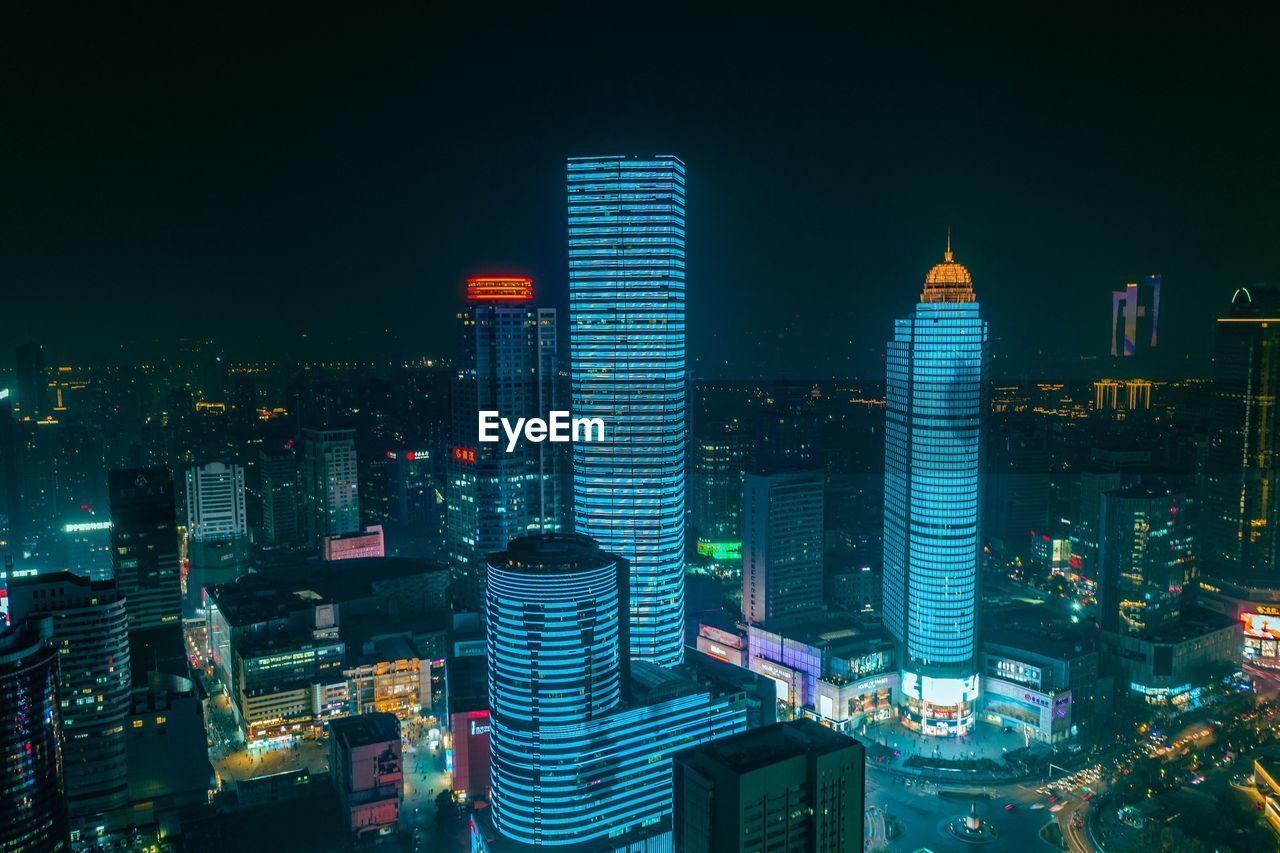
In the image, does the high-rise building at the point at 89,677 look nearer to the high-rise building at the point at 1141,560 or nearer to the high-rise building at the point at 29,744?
the high-rise building at the point at 29,744

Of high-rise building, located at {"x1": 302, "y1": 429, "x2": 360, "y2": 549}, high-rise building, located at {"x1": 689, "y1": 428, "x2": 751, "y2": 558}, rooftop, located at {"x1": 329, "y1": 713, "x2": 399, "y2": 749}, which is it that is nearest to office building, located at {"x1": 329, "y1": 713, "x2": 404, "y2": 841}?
rooftop, located at {"x1": 329, "y1": 713, "x2": 399, "y2": 749}

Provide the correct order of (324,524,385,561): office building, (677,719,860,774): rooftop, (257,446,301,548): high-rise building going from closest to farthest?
(677,719,860,774): rooftop → (324,524,385,561): office building → (257,446,301,548): high-rise building

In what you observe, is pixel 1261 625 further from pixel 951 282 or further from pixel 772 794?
pixel 772 794

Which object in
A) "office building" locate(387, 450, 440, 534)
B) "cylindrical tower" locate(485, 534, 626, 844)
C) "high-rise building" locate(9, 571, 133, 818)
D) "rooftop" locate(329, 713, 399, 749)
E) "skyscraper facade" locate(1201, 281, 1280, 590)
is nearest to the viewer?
"cylindrical tower" locate(485, 534, 626, 844)

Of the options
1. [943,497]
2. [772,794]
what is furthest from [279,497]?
[772,794]

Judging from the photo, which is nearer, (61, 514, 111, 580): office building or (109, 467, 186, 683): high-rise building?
(109, 467, 186, 683): high-rise building

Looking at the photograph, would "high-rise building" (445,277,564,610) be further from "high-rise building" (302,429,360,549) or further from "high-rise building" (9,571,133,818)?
"high-rise building" (9,571,133,818)

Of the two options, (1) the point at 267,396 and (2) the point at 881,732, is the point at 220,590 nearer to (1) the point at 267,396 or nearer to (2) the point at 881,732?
(1) the point at 267,396

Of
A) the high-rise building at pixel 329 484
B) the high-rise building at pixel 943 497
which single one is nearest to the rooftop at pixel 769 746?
the high-rise building at pixel 943 497

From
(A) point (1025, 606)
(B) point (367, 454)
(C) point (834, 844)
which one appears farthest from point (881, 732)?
(B) point (367, 454)
